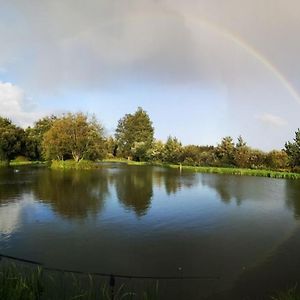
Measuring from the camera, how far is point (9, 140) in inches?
2694

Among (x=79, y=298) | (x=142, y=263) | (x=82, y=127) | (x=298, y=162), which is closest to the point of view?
(x=79, y=298)

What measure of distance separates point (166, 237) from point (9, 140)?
59.6 meters

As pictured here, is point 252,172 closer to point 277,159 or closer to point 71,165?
point 277,159

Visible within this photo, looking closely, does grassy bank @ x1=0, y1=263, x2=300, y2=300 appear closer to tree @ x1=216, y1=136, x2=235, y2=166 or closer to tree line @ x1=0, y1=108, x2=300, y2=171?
tree line @ x1=0, y1=108, x2=300, y2=171

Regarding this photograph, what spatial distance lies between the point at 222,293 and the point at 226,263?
2408mm

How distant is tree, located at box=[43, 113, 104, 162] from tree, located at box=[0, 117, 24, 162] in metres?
9.50

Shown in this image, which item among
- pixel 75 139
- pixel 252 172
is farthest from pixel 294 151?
pixel 75 139

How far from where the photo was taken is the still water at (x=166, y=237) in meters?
11.2

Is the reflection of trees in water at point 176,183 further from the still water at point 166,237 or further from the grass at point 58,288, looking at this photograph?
the grass at point 58,288

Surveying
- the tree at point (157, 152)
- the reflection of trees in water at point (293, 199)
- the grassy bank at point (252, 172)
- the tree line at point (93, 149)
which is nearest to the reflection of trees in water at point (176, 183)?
the reflection of trees in water at point (293, 199)

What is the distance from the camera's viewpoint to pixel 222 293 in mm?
9805

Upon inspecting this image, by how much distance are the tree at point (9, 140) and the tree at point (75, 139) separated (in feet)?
31.2

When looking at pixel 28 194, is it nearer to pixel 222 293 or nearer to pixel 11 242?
pixel 11 242

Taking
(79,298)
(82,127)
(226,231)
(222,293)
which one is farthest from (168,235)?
(82,127)
